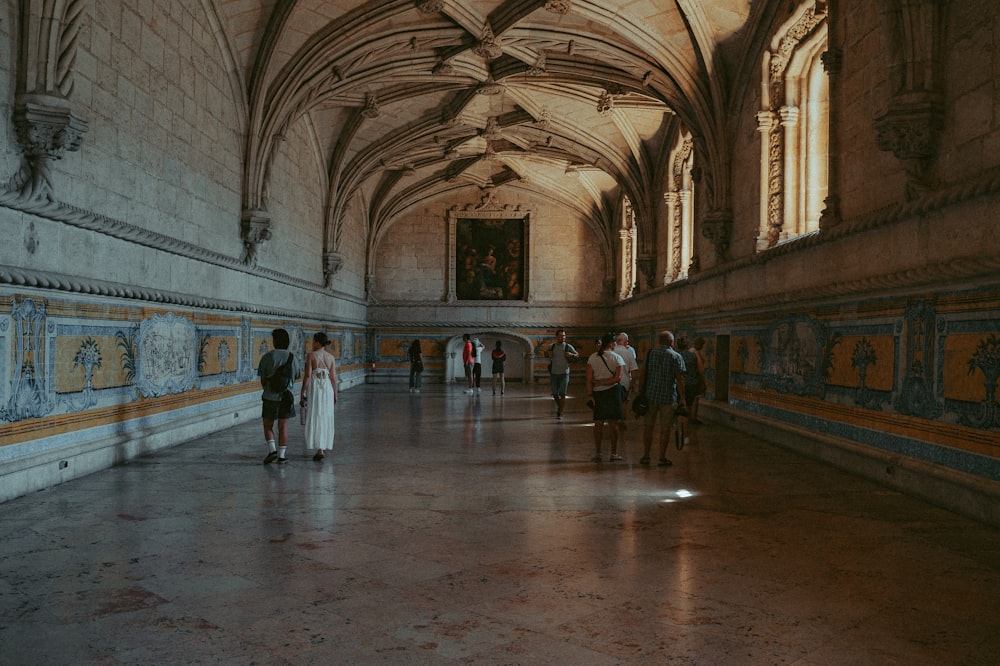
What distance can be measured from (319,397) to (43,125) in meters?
3.64

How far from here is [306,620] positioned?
139 inches

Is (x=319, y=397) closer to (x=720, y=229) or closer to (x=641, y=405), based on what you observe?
(x=641, y=405)

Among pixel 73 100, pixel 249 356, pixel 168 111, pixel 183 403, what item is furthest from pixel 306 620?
pixel 249 356

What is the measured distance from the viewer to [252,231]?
40.4ft

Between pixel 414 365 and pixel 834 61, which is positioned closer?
pixel 834 61

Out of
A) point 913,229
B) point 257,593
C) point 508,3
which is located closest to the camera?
point 257,593

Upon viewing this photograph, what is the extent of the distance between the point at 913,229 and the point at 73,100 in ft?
25.7

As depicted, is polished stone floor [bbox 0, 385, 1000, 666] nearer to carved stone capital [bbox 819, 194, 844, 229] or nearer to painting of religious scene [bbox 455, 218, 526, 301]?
carved stone capital [bbox 819, 194, 844, 229]

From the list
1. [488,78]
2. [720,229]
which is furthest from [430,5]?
[720,229]

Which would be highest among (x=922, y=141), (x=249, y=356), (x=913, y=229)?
(x=922, y=141)

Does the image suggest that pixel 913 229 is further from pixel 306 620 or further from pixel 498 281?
pixel 498 281

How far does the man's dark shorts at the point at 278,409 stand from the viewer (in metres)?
8.02

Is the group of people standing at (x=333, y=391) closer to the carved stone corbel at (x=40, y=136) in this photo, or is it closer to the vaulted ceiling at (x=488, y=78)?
the carved stone corbel at (x=40, y=136)

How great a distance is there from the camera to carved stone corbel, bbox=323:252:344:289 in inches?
742
